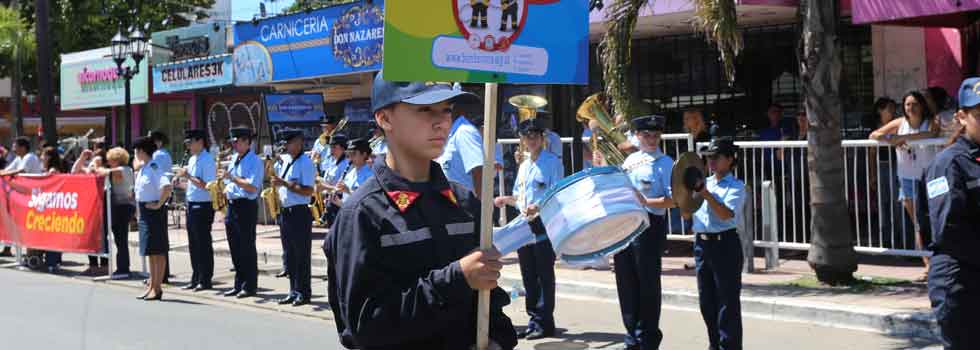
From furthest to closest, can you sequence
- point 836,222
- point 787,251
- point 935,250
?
1. point 787,251
2. point 836,222
3. point 935,250

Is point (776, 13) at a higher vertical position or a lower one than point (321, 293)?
higher

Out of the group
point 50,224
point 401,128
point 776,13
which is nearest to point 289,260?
point 50,224

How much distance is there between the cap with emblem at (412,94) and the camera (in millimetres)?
3145

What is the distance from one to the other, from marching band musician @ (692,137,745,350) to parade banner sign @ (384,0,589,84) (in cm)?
319

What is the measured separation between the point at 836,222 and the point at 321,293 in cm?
579

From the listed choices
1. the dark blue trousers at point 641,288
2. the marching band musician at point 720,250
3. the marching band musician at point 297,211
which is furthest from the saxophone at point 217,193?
the marching band musician at point 720,250

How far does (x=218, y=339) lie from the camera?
29.3 ft

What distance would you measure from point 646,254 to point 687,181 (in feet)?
2.66

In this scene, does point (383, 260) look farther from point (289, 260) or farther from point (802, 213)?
point (802, 213)

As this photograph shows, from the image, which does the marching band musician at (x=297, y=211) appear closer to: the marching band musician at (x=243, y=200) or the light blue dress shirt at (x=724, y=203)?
the marching band musician at (x=243, y=200)

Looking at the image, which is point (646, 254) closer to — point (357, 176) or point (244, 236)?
point (357, 176)

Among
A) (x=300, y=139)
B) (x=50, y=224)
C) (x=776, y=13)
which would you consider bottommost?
(x=50, y=224)

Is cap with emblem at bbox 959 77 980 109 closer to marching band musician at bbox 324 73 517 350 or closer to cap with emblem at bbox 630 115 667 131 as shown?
cap with emblem at bbox 630 115 667 131

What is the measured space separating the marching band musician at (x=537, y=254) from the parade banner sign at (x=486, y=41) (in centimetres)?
462
